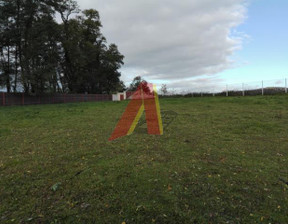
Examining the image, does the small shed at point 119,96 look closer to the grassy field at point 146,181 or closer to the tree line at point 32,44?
the tree line at point 32,44

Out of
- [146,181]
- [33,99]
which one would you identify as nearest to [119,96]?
[33,99]

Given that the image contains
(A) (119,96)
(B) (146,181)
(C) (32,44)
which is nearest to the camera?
(B) (146,181)

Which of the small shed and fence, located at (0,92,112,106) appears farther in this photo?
the small shed

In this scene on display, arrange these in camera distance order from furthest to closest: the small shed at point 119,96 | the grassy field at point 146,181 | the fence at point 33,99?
the small shed at point 119,96
the fence at point 33,99
the grassy field at point 146,181

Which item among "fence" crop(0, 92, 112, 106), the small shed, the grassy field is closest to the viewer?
the grassy field

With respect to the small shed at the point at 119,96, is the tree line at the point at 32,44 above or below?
above

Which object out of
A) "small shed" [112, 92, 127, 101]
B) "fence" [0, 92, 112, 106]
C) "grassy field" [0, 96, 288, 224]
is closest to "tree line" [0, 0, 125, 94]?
"fence" [0, 92, 112, 106]

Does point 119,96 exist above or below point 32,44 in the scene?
below

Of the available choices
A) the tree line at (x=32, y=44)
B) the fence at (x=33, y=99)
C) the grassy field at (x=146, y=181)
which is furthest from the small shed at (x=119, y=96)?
the grassy field at (x=146, y=181)

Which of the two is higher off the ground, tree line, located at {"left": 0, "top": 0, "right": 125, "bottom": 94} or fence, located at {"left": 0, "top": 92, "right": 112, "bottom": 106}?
tree line, located at {"left": 0, "top": 0, "right": 125, "bottom": 94}

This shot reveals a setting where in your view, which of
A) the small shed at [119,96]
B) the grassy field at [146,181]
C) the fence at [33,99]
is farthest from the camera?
the small shed at [119,96]

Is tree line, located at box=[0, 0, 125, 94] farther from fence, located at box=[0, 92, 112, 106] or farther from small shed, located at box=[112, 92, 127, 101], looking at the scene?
small shed, located at box=[112, 92, 127, 101]

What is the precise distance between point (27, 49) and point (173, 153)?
81.4 feet

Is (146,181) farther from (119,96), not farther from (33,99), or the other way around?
(119,96)
